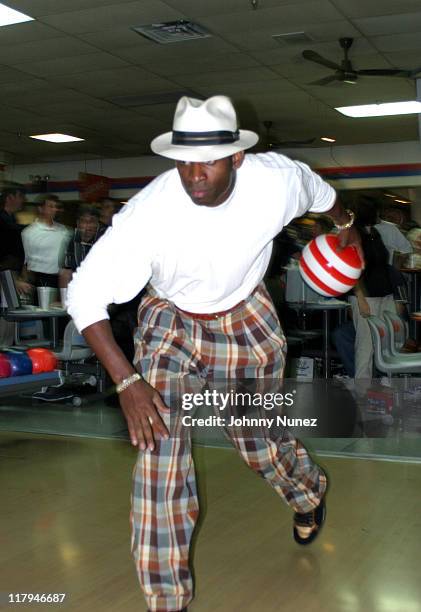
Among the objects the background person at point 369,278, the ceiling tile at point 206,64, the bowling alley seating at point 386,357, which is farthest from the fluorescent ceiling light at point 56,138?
the bowling alley seating at point 386,357

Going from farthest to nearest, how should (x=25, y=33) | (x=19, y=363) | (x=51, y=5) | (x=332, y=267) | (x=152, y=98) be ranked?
(x=152, y=98), (x=25, y=33), (x=51, y=5), (x=19, y=363), (x=332, y=267)

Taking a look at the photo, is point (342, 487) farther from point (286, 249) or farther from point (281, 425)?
point (286, 249)

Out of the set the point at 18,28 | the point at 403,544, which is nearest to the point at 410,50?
the point at 18,28

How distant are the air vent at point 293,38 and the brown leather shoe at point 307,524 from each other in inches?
201

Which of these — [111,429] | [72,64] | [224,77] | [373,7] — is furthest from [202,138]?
[224,77]

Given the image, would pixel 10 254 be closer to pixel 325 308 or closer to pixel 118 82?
pixel 325 308

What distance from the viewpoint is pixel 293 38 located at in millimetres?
6914

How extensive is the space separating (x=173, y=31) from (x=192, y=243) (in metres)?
5.15

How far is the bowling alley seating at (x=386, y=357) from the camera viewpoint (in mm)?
4637

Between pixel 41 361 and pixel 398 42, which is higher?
pixel 398 42

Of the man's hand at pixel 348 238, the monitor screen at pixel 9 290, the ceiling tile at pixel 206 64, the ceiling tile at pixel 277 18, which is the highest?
the ceiling tile at pixel 277 18

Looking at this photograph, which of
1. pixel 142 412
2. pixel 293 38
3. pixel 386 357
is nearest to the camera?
pixel 142 412

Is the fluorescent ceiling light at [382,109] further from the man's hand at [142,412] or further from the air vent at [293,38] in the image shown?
the man's hand at [142,412]

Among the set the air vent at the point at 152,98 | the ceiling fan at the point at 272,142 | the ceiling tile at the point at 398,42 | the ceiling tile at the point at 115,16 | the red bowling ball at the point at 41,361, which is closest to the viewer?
the red bowling ball at the point at 41,361
